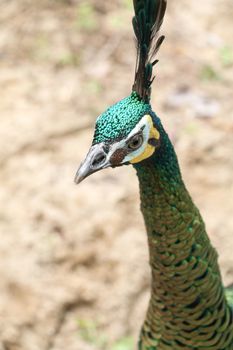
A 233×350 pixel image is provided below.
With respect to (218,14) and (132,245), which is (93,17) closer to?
(218,14)

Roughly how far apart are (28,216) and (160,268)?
137 cm

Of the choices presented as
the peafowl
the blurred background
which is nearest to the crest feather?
the peafowl

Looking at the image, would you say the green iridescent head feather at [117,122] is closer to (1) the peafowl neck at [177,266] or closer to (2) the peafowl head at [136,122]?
(2) the peafowl head at [136,122]

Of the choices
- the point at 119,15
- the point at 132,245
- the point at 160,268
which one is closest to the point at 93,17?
the point at 119,15

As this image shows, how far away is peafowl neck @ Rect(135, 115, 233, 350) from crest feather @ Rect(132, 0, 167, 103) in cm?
13

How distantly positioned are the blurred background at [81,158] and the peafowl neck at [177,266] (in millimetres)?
784

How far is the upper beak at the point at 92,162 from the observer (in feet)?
5.38

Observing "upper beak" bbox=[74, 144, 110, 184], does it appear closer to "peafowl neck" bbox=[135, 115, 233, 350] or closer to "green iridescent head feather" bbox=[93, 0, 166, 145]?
"green iridescent head feather" bbox=[93, 0, 166, 145]

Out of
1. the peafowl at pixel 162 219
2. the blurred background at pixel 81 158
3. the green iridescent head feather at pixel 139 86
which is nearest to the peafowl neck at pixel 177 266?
the peafowl at pixel 162 219

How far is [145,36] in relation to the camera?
67.4 inches

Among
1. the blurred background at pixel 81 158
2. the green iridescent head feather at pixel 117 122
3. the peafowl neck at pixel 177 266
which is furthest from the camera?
the blurred background at pixel 81 158

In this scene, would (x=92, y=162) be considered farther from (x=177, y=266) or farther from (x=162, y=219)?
(x=177, y=266)

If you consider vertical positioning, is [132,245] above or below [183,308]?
above

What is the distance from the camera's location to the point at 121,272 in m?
2.99
